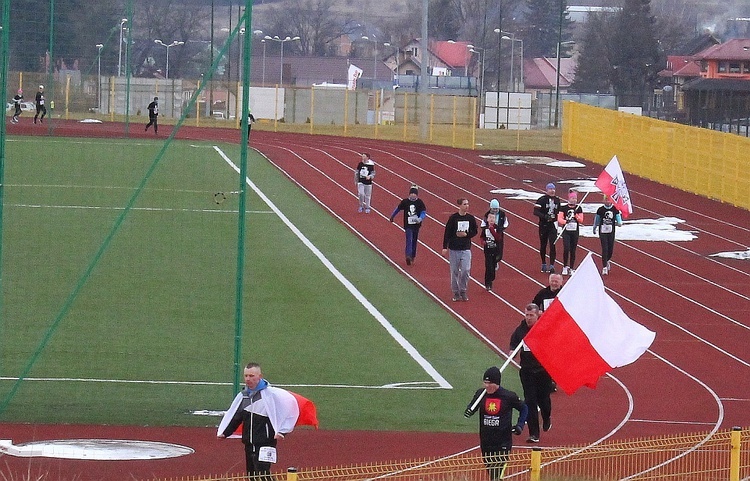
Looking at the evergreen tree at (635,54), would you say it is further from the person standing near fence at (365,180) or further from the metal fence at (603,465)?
the metal fence at (603,465)

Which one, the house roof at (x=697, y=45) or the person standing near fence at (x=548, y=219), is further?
the house roof at (x=697, y=45)

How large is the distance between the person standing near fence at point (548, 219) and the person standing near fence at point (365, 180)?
684 centimetres

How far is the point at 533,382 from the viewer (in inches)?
605

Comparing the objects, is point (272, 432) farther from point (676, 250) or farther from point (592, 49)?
point (592, 49)

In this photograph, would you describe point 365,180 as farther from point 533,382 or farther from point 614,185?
point 533,382

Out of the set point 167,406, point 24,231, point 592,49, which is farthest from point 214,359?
point 592,49

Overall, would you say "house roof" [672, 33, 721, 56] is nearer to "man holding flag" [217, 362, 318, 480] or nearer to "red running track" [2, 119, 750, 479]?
"red running track" [2, 119, 750, 479]

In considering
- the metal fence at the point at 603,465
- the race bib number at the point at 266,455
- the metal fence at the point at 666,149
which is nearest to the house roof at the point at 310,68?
the metal fence at the point at 666,149

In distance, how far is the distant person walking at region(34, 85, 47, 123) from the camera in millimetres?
35812

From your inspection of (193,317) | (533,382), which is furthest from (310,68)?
(533,382)

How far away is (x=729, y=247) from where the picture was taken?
112 ft

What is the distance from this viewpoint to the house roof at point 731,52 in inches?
3802

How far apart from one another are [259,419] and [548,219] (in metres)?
17.7

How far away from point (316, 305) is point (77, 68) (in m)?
11.7
